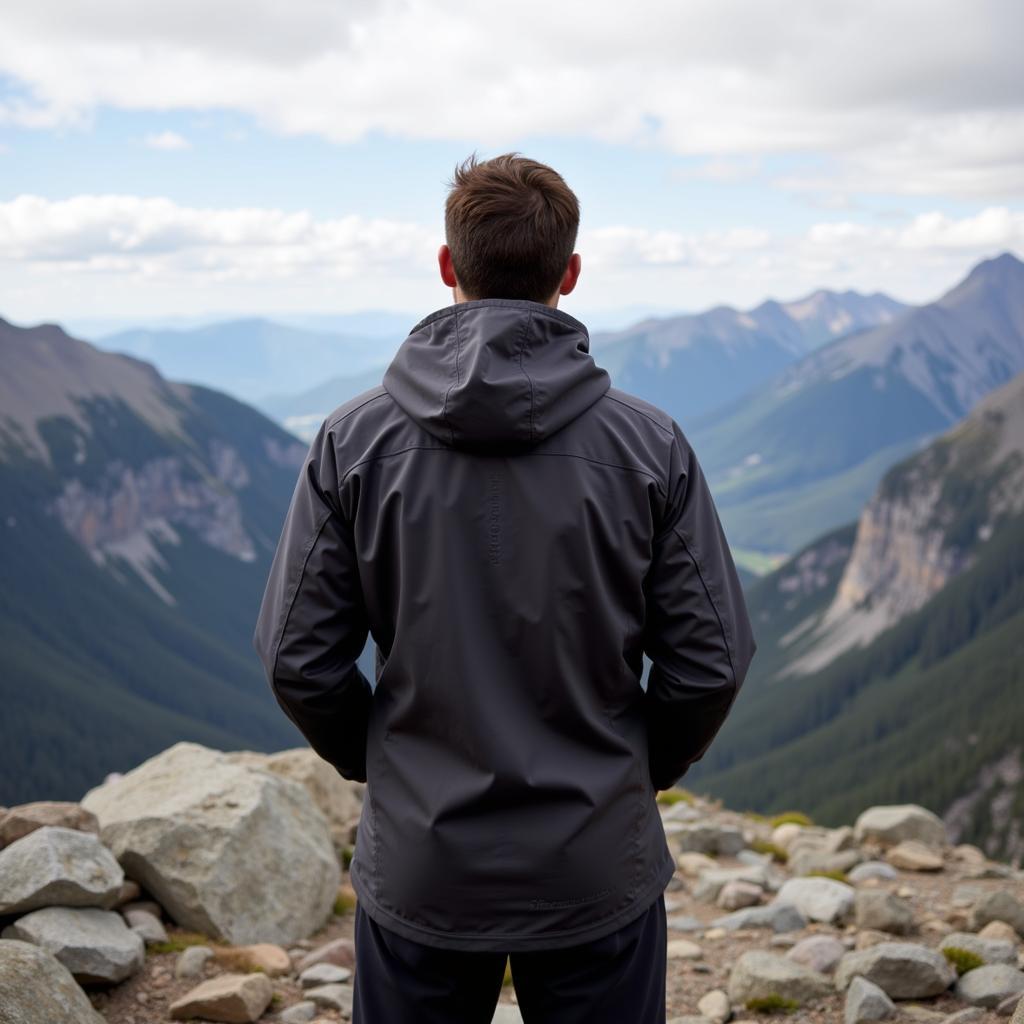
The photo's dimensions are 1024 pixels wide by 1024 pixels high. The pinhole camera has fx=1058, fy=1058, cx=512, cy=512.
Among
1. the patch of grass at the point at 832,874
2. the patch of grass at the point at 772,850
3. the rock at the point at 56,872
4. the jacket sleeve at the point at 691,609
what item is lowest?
the patch of grass at the point at 772,850

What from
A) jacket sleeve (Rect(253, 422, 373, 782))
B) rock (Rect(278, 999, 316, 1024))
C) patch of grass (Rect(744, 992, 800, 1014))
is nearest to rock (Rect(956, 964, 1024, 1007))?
patch of grass (Rect(744, 992, 800, 1014))

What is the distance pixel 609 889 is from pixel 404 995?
0.91 metres

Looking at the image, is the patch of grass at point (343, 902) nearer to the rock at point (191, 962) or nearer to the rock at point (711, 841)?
the rock at point (191, 962)

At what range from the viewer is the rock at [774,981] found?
7996mm

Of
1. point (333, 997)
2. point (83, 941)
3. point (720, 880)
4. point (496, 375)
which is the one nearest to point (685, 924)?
point (720, 880)

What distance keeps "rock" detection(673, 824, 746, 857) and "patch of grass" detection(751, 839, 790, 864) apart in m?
0.33

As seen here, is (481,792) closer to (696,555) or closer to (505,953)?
(505,953)

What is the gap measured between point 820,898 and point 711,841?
318cm

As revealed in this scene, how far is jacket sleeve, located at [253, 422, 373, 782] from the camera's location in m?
4.14

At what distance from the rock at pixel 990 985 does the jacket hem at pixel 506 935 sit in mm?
4809

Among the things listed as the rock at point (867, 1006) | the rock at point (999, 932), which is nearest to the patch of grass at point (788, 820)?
the rock at point (999, 932)

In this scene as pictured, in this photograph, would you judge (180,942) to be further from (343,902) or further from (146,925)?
(343,902)

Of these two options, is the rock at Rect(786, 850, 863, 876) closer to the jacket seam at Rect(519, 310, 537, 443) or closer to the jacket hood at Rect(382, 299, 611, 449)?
the jacket hood at Rect(382, 299, 611, 449)

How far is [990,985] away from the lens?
25.1ft
